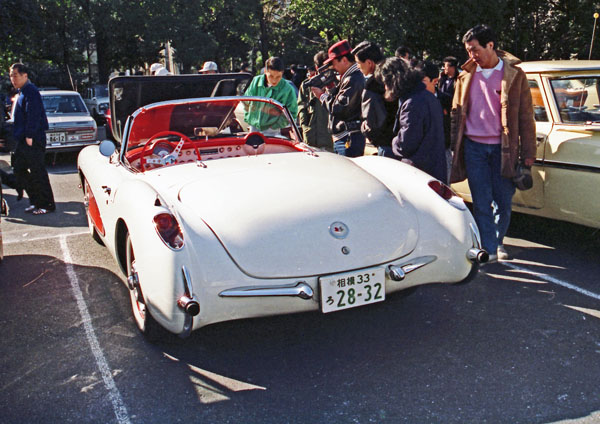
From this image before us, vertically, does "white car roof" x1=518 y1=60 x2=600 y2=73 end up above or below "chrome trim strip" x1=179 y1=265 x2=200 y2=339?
above

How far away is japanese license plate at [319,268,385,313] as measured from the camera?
3.16 metres

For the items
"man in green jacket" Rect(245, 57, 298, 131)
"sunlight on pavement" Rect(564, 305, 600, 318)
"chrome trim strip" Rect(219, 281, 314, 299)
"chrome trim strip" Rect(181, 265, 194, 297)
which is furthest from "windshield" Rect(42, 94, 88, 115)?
"sunlight on pavement" Rect(564, 305, 600, 318)

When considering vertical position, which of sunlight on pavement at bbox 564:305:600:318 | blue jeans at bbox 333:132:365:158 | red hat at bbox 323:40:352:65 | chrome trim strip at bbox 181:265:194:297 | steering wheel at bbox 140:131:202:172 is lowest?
sunlight on pavement at bbox 564:305:600:318

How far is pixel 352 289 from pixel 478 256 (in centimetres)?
86

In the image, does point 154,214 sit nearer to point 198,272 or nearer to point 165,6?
point 198,272

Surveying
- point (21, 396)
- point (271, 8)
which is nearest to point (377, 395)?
point (21, 396)

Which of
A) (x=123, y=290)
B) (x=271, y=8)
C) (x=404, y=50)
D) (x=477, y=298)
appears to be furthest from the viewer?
(x=271, y=8)

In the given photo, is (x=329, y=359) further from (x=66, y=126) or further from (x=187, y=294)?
(x=66, y=126)

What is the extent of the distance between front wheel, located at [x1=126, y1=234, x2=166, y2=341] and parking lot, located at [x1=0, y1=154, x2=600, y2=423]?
9cm

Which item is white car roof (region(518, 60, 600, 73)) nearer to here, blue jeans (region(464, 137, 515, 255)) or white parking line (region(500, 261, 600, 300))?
blue jeans (region(464, 137, 515, 255))

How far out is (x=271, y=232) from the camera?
3266mm

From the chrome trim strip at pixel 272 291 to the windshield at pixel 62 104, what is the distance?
33.5 feet

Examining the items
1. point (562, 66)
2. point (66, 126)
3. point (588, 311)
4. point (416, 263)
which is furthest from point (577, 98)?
point (66, 126)

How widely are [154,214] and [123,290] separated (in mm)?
1514
